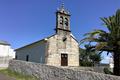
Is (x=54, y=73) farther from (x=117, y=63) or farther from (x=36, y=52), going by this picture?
(x=36, y=52)

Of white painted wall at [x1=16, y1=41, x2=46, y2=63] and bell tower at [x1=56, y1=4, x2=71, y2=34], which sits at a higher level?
bell tower at [x1=56, y1=4, x2=71, y2=34]

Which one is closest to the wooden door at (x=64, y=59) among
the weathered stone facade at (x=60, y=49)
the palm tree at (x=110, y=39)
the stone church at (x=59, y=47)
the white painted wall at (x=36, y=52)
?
the stone church at (x=59, y=47)

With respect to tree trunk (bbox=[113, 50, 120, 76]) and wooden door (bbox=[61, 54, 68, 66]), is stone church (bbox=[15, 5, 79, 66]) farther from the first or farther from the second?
tree trunk (bbox=[113, 50, 120, 76])

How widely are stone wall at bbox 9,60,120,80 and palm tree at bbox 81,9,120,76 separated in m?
6.15

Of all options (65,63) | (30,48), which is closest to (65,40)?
(65,63)

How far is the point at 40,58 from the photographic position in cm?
2809

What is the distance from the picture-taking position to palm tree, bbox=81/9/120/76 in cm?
1936

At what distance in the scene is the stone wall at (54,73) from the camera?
12.1 metres

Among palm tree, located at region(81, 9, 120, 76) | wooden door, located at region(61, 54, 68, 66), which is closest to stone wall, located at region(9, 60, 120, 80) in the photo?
palm tree, located at region(81, 9, 120, 76)

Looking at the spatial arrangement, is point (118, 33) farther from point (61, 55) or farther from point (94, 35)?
point (61, 55)

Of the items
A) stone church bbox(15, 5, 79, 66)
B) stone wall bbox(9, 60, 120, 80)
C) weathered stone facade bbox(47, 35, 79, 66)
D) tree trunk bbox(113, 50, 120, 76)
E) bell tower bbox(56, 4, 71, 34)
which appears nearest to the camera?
stone wall bbox(9, 60, 120, 80)

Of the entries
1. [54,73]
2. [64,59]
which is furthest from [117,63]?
[64,59]

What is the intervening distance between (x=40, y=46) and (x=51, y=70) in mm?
13385

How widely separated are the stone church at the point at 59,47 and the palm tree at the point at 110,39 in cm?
715
